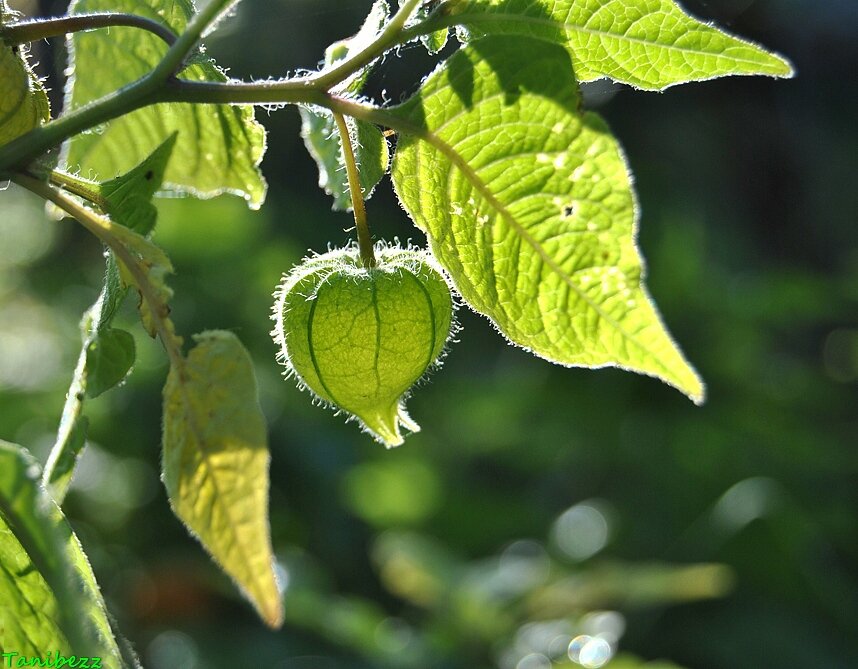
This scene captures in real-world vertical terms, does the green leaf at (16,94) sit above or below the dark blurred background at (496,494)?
above

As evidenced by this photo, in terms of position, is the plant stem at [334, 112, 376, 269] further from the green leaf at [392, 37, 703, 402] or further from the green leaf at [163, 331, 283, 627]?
the green leaf at [163, 331, 283, 627]

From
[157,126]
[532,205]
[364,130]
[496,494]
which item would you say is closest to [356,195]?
[364,130]

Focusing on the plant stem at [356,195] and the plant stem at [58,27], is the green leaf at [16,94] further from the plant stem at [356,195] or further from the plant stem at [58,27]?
the plant stem at [356,195]

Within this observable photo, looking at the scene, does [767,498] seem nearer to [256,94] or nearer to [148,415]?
[148,415]

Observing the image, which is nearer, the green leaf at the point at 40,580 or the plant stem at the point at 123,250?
the green leaf at the point at 40,580

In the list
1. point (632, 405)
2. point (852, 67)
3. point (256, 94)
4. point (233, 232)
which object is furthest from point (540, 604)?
point (852, 67)

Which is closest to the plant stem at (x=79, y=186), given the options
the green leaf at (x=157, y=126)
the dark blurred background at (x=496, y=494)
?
the green leaf at (x=157, y=126)

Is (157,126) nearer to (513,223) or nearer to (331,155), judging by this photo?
(331,155)

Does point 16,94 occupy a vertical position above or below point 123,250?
above
